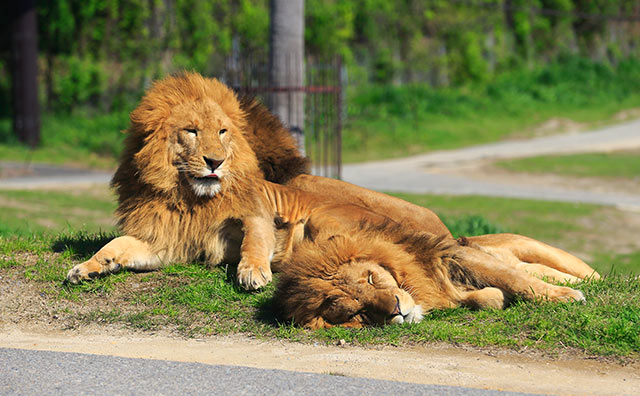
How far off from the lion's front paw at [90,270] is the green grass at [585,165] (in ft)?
46.8

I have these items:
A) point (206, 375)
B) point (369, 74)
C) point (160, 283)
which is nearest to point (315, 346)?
point (206, 375)

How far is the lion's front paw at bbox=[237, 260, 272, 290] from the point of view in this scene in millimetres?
5480

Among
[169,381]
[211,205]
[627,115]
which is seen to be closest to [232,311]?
[211,205]

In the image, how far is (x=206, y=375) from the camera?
437 centimetres

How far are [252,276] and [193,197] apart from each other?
83cm

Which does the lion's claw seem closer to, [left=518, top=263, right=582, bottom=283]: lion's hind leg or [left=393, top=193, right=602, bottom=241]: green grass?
[left=518, top=263, right=582, bottom=283]: lion's hind leg

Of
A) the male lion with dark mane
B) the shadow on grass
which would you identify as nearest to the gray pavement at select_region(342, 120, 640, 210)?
the shadow on grass

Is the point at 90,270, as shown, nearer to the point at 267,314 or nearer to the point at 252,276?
the point at 252,276

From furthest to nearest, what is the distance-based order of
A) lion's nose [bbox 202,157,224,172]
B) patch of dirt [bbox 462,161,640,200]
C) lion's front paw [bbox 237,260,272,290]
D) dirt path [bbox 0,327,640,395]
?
patch of dirt [bbox 462,161,640,200], lion's nose [bbox 202,157,224,172], lion's front paw [bbox 237,260,272,290], dirt path [bbox 0,327,640,395]

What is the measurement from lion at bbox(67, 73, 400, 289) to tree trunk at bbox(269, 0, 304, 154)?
427cm

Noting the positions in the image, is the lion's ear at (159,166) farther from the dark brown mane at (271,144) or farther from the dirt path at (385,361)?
the dirt path at (385,361)

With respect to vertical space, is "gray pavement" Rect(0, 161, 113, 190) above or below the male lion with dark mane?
below

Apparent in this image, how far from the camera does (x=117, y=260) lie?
5855 mm

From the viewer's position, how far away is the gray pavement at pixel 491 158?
15820mm
